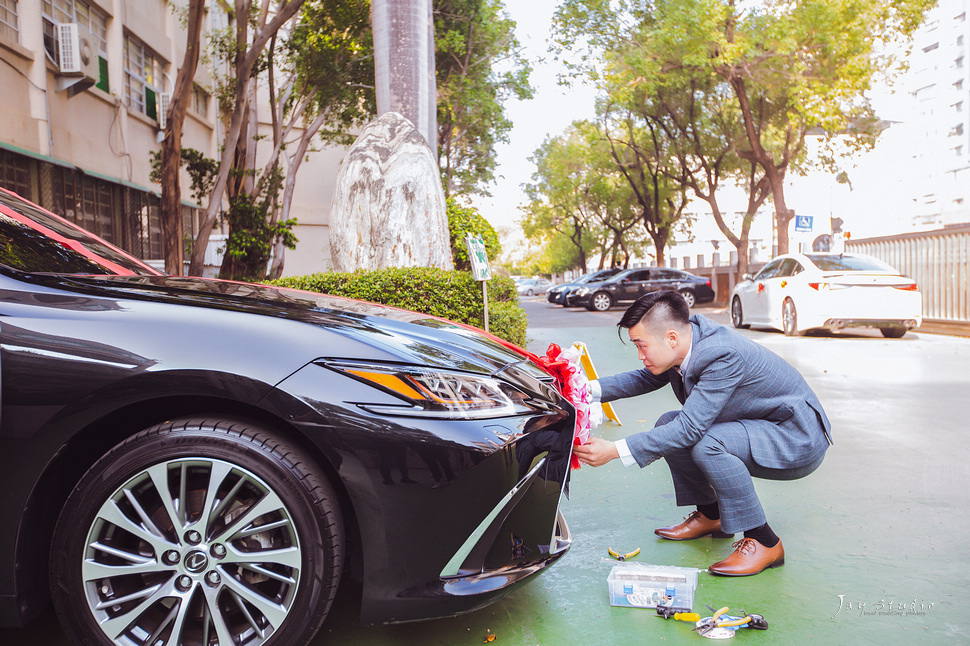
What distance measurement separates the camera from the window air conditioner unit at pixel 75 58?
12930 mm

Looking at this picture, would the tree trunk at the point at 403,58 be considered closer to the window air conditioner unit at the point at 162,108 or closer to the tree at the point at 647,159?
the window air conditioner unit at the point at 162,108

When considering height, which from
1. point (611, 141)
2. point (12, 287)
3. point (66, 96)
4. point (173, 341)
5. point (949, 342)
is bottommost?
point (949, 342)

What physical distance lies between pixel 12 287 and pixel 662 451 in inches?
89.4

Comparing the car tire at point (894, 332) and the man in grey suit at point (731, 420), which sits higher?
the man in grey suit at point (731, 420)

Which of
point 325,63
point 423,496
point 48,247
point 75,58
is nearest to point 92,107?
point 75,58

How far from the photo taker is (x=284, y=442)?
2.14 metres

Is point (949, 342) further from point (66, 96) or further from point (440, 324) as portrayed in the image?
point (66, 96)

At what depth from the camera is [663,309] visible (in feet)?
10.0

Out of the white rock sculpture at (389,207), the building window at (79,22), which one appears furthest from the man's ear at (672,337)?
the building window at (79,22)

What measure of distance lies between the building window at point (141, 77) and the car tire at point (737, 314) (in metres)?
13.6

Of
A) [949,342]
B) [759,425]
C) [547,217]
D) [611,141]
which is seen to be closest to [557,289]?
[611,141]

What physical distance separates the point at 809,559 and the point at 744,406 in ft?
2.31

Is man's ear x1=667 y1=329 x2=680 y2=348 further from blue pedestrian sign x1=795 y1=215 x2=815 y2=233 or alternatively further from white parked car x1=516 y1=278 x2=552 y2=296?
white parked car x1=516 y1=278 x2=552 y2=296

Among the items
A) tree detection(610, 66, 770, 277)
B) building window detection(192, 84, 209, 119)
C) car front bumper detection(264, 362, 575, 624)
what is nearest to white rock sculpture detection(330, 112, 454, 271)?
car front bumper detection(264, 362, 575, 624)
